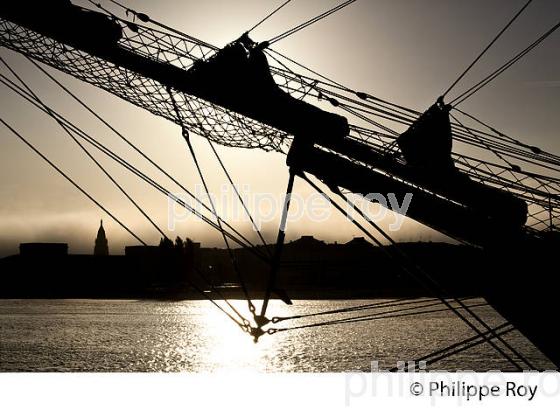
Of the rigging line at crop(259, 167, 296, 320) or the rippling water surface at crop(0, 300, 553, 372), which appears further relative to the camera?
the rippling water surface at crop(0, 300, 553, 372)

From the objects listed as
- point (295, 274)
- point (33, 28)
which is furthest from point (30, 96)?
point (295, 274)

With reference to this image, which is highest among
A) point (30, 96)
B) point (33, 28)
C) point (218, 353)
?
point (33, 28)

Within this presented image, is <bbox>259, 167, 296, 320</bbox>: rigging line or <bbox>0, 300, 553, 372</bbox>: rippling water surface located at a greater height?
<bbox>259, 167, 296, 320</bbox>: rigging line

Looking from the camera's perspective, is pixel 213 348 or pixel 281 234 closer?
pixel 281 234

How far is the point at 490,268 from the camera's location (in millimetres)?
6480

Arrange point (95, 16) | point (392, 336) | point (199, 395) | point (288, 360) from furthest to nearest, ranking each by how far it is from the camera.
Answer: point (392, 336) < point (288, 360) < point (199, 395) < point (95, 16)

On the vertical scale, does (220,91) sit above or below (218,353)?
above

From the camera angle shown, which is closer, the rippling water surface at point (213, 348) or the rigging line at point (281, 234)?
the rigging line at point (281, 234)

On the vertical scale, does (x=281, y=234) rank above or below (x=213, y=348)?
above

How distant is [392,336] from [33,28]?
4027 centimetres

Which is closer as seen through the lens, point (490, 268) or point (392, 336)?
point (490, 268)

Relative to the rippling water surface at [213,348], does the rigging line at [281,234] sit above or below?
above

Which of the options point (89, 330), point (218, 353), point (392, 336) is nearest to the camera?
point (218, 353)

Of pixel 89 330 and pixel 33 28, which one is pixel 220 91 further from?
pixel 89 330
